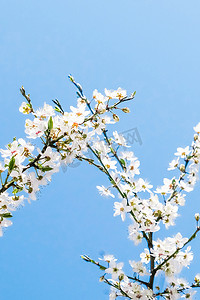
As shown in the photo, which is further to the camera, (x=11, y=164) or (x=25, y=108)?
(x=25, y=108)

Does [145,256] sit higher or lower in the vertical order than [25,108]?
lower

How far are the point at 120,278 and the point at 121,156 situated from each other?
1.10 m

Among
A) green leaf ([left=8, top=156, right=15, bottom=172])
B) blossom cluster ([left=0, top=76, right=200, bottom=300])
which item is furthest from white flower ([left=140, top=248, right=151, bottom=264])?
green leaf ([left=8, top=156, right=15, bottom=172])

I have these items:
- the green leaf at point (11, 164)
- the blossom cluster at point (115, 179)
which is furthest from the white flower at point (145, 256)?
the green leaf at point (11, 164)

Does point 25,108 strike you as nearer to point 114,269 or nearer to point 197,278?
point 114,269

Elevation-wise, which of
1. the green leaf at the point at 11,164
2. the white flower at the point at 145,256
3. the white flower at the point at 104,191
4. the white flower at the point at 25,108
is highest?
the white flower at the point at 25,108

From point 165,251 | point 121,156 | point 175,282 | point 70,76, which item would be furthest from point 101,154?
point 175,282

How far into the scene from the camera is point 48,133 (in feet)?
6.72

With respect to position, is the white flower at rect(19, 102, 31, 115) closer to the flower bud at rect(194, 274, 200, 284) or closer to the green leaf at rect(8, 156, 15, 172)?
the green leaf at rect(8, 156, 15, 172)

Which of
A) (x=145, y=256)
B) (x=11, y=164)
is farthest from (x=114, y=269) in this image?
(x=11, y=164)

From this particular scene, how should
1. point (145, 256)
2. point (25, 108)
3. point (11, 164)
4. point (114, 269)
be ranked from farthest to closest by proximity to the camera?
point (145, 256) → point (114, 269) → point (25, 108) → point (11, 164)

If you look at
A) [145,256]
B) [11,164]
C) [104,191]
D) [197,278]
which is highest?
[104,191]

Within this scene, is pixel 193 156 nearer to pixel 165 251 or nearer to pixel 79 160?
pixel 165 251

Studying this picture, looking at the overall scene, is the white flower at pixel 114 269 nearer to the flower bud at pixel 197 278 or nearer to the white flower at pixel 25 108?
the flower bud at pixel 197 278
